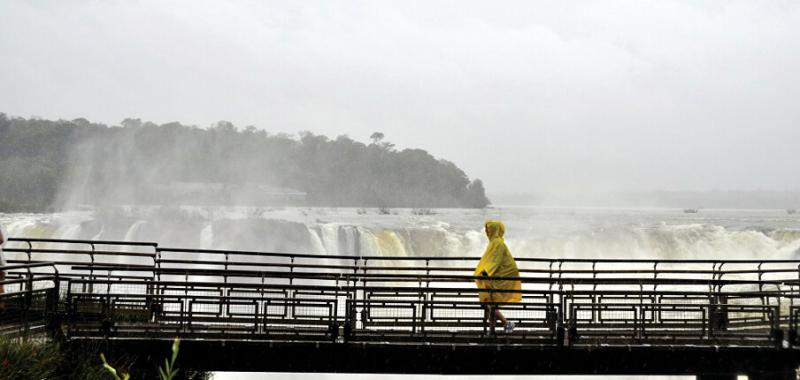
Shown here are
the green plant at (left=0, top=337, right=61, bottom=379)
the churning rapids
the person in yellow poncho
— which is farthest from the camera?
→ the churning rapids

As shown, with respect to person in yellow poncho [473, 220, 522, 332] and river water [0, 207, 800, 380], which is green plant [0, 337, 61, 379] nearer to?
person in yellow poncho [473, 220, 522, 332]

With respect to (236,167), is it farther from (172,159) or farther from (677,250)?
(677,250)

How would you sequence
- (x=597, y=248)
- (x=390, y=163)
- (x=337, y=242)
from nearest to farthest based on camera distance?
(x=337, y=242) < (x=597, y=248) < (x=390, y=163)

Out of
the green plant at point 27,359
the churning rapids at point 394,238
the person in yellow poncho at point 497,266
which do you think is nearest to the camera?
the green plant at point 27,359

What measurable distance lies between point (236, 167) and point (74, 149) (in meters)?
19.3

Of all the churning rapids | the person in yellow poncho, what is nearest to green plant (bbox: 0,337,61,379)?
the person in yellow poncho

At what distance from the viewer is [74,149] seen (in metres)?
98.9

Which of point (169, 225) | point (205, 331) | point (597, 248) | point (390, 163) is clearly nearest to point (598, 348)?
point (205, 331)

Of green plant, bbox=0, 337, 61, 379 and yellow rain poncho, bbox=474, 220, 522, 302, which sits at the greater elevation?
yellow rain poncho, bbox=474, 220, 522, 302

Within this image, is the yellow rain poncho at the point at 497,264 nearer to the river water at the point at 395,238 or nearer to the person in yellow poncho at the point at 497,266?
the person in yellow poncho at the point at 497,266

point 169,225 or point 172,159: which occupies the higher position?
point 172,159

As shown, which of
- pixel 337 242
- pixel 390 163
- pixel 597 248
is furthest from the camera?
pixel 390 163

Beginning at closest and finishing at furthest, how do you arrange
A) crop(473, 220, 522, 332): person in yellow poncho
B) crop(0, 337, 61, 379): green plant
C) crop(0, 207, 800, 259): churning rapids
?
crop(0, 337, 61, 379): green plant → crop(473, 220, 522, 332): person in yellow poncho → crop(0, 207, 800, 259): churning rapids

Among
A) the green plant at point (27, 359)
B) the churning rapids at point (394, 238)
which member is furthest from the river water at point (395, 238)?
the green plant at point (27, 359)
